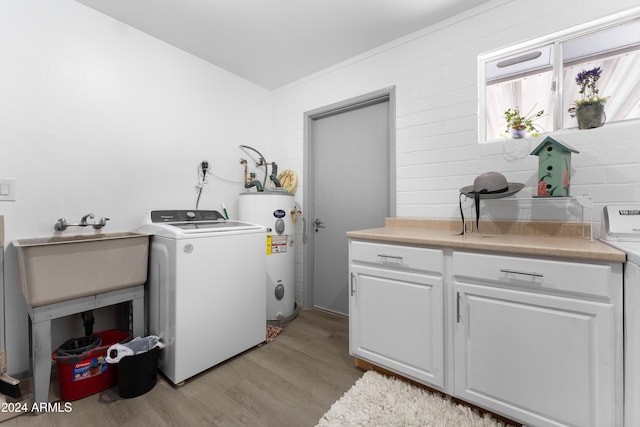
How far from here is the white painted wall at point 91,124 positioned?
158 centimetres

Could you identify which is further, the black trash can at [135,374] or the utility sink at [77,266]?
the black trash can at [135,374]

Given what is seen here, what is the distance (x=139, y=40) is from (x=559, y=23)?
2907 millimetres

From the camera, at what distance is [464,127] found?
75.4 inches

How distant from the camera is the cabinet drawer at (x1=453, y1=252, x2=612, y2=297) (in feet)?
3.41

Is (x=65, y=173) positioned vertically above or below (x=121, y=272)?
above

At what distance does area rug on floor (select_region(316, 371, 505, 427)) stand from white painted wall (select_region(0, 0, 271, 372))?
5.84 ft

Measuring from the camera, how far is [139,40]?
2.10 meters

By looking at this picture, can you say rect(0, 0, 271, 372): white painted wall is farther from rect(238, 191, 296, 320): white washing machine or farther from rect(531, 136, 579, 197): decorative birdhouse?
rect(531, 136, 579, 197): decorative birdhouse

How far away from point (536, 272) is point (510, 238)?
14.4 inches

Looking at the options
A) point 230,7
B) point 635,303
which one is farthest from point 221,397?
point 230,7

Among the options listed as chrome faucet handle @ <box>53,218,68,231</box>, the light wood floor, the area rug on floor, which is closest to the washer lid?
chrome faucet handle @ <box>53,218,68,231</box>

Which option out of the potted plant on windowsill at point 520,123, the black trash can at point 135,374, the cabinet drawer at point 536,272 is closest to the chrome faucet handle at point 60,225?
the black trash can at point 135,374

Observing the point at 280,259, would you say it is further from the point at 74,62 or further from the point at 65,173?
the point at 74,62

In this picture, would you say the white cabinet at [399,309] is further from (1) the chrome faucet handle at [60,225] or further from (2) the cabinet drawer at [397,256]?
(1) the chrome faucet handle at [60,225]
